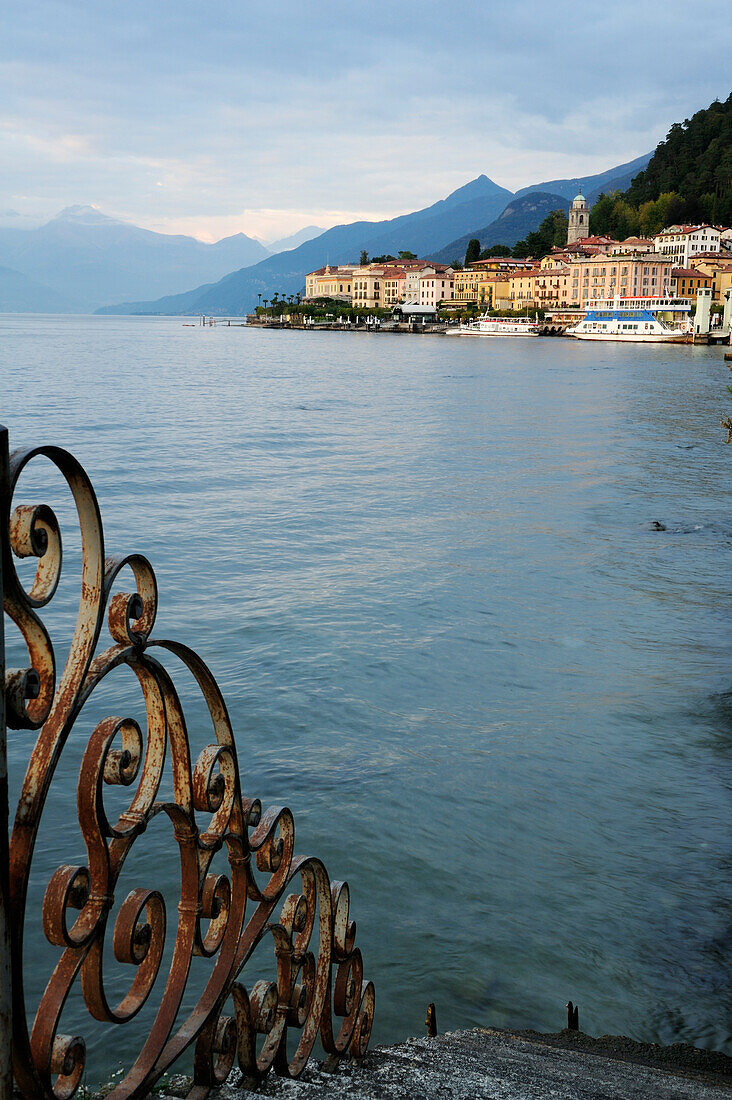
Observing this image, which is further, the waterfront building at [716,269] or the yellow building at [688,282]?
the yellow building at [688,282]

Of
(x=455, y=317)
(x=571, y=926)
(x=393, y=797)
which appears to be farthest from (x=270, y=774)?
(x=455, y=317)

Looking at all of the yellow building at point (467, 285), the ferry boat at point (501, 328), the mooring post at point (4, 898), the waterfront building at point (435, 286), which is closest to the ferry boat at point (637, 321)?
the ferry boat at point (501, 328)

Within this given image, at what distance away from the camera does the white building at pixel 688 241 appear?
132250mm

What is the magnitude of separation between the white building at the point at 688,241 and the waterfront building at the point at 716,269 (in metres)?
2.51

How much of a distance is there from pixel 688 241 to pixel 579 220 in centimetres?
4186

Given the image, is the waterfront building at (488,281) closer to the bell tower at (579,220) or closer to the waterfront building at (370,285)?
the bell tower at (579,220)

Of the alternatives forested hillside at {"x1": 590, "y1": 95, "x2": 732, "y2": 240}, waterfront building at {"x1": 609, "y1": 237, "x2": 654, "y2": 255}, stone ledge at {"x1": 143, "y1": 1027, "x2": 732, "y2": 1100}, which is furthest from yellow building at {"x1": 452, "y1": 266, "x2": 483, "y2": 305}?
stone ledge at {"x1": 143, "y1": 1027, "x2": 732, "y2": 1100}

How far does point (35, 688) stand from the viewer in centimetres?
117

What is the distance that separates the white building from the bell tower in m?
35.9

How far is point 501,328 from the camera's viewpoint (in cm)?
13862

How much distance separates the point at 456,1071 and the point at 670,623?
27.4 feet

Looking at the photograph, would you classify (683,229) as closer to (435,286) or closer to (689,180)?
(689,180)

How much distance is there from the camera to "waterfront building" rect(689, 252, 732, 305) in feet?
407

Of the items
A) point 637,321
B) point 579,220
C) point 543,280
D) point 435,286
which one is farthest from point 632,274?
point 435,286
